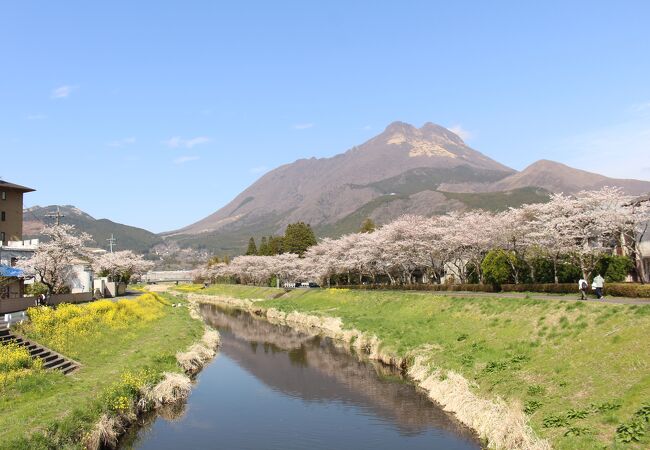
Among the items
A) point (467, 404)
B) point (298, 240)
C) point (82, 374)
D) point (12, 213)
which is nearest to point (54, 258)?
point (12, 213)

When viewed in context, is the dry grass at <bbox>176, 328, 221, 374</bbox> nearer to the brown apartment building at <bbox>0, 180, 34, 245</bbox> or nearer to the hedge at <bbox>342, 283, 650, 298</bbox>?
the hedge at <bbox>342, 283, 650, 298</bbox>

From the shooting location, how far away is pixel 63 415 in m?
18.4

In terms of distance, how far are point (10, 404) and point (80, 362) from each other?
8.91 meters

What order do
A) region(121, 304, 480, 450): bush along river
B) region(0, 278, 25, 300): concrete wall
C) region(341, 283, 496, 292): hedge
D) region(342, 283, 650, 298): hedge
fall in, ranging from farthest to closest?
1. region(341, 283, 496, 292): hedge
2. region(0, 278, 25, 300): concrete wall
3. region(342, 283, 650, 298): hedge
4. region(121, 304, 480, 450): bush along river

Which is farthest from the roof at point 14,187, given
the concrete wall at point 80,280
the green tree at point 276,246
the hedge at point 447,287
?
the green tree at point 276,246

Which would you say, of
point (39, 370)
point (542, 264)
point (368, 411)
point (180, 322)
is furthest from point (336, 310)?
point (39, 370)

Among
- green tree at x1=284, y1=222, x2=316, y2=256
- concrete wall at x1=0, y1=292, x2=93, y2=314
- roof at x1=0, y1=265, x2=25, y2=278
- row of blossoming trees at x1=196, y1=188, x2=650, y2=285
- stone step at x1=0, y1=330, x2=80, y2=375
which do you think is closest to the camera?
stone step at x1=0, y1=330, x2=80, y2=375

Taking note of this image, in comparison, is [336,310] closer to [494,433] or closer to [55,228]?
[55,228]

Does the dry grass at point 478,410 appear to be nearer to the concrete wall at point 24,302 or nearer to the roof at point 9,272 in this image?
the concrete wall at point 24,302

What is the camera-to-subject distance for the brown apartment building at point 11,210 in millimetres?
75250

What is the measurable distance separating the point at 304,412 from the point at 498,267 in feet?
113

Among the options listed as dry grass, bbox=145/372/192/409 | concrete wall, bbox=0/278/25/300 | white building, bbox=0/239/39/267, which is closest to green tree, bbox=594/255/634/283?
dry grass, bbox=145/372/192/409

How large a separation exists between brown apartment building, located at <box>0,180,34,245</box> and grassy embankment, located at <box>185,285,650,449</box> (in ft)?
198

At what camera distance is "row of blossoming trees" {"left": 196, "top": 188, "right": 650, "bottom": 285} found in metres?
48.0
